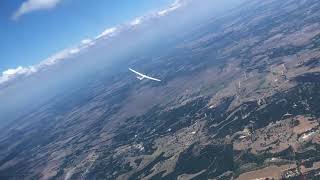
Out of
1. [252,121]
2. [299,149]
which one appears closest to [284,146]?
[299,149]

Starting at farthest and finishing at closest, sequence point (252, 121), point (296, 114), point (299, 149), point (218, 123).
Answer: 1. point (218, 123)
2. point (252, 121)
3. point (296, 114)
4. point (299, 149)

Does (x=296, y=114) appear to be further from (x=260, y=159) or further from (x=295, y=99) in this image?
(x=260, y=159)

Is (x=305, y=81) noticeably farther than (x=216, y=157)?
Yes

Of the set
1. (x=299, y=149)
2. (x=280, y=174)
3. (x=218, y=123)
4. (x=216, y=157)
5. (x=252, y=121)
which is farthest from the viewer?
(x=218, y=123)

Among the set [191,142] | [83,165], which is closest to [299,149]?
[191,142]

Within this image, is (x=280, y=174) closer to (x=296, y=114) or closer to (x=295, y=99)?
(x=296, y=114)

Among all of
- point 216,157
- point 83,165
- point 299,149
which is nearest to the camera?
point 299,149

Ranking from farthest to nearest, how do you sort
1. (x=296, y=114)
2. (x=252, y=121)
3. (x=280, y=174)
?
(x=252, y=121) < (x=296, y=114) < (x=280, y=174)

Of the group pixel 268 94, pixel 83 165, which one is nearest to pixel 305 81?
pixel 268 94

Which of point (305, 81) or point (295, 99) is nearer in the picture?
A: point (295, 99)
